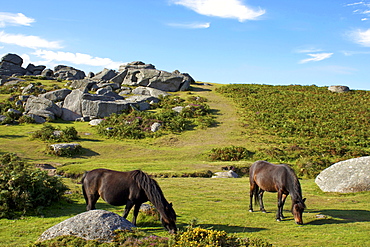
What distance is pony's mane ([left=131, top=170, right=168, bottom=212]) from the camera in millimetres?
11039

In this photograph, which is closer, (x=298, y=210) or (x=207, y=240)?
(x=207, y=240)

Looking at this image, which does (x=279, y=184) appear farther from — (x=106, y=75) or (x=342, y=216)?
(x=106, y=75)

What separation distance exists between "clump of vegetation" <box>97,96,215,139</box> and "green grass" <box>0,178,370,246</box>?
77.2ft

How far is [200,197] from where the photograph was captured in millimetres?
19219

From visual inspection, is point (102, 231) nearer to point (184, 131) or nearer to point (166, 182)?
point (166, 182)

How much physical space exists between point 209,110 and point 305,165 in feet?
84.9

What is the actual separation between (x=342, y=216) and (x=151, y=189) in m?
9.78

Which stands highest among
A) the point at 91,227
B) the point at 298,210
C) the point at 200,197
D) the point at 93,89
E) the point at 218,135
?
the point at 93,89

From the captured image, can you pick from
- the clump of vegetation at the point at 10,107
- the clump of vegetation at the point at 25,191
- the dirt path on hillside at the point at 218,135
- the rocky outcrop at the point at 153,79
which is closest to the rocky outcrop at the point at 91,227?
the clump of vegetation at the point at 25,191

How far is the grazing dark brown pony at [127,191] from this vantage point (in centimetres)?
1103

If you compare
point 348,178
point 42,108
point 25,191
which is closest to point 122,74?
point 42,108

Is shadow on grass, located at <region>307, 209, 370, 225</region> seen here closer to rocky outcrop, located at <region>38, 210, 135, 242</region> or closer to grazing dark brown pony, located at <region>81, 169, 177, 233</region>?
grazing dark brown pony, located at <region>81, 169, 177, 233</region>

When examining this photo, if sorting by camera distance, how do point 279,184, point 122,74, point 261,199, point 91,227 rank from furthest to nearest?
1. point 122,74
2. point 261,199
3. point 279,184
4. point 91,227

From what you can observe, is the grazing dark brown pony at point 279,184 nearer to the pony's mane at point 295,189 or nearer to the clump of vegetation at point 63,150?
the pony's mane at point 295,189
